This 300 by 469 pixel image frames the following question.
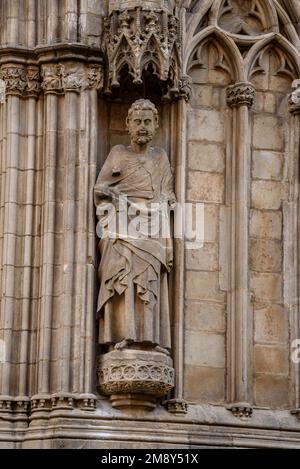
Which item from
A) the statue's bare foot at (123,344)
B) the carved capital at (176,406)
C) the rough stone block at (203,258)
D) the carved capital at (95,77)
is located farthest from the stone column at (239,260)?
the carved capital at (95,77)

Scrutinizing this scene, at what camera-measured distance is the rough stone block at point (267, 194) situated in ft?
82.6

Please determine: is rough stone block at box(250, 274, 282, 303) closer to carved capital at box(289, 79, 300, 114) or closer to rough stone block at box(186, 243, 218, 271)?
rough stone block at box(186, 243, 218, 271)

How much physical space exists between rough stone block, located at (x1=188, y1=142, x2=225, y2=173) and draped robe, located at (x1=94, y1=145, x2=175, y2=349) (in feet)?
1.97

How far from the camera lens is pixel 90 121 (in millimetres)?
24547

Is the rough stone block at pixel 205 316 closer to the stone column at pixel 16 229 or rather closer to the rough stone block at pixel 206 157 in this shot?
the rough stone block at pixel 206 157

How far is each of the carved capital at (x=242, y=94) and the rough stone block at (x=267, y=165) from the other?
0.60 m

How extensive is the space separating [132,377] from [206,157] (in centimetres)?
295

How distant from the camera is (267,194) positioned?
2525 centimetres

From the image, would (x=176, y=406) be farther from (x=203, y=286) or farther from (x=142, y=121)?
(x=142, y=121)

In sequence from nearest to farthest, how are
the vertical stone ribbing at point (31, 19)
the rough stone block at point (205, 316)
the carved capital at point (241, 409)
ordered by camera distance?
the carved capital at point (241, 409) < the rough stone block at point (205, 316) < the vertical stone ribbing at point (31, 19)

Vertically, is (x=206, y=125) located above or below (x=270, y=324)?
above

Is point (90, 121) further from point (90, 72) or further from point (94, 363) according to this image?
point (94, 363)

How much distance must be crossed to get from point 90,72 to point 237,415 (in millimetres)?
4199

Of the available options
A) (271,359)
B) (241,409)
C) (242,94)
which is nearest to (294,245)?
(271,359)
